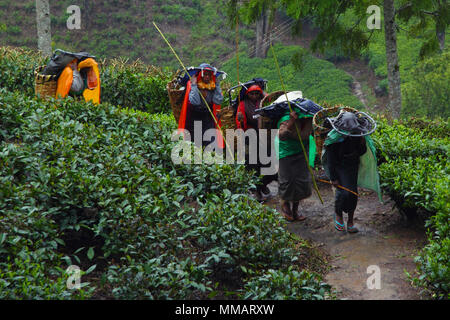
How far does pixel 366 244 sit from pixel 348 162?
935 mm

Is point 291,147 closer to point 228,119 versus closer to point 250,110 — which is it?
point 250,110

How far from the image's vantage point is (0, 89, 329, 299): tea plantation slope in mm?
3938

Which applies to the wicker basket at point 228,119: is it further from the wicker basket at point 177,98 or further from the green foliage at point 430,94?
the green foliage at point 430,94

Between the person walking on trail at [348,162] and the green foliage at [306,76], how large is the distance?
49.2 feet

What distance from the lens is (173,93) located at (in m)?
7.68

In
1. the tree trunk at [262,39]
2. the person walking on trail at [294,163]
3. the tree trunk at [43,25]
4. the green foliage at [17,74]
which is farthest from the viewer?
the tree trunk at [262,39]

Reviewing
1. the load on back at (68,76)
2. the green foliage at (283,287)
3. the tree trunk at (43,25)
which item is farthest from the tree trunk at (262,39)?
the green foliage at (283,287)

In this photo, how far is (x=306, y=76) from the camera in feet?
76.3

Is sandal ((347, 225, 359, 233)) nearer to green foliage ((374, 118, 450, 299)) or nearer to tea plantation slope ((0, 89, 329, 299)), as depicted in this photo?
green foliage ((374, 118, 450, 299))

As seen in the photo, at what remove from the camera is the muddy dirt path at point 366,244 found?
474cm

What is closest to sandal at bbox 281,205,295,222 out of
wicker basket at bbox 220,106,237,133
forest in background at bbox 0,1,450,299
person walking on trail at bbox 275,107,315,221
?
person walking on trail at bbox 275,107,315,221

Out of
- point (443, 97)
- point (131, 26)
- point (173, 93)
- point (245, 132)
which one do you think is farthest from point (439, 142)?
point (131, 26)
